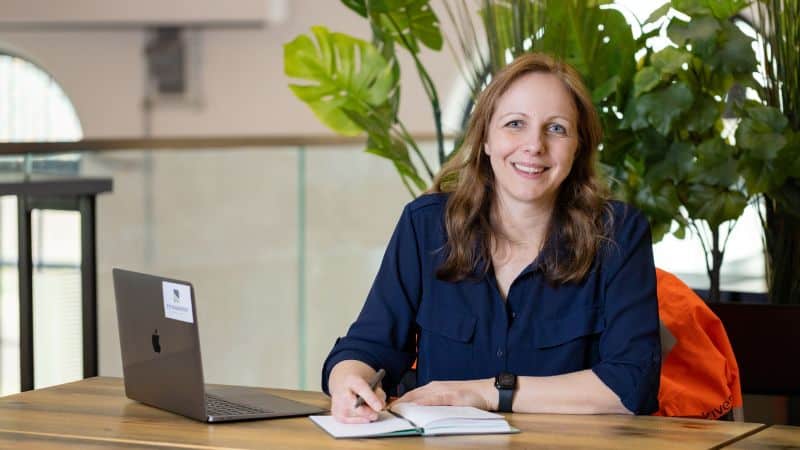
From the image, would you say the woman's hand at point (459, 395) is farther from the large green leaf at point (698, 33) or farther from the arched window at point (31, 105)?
the arched window at point (31, 105)

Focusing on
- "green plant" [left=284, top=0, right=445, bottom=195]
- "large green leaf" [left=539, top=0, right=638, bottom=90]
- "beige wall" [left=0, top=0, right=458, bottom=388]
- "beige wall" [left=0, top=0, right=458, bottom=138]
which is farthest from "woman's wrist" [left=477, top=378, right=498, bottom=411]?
"beige wall" [left=0, top=0, right=458, bottom=138]

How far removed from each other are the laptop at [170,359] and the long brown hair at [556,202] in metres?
0.45

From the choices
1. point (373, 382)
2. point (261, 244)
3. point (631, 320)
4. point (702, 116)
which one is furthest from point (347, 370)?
point (261, 244)

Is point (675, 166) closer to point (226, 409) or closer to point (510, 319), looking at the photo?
point (510, 319)

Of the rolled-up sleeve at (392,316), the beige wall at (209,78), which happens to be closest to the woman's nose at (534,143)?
the rolled-up sleeve at (392,316)

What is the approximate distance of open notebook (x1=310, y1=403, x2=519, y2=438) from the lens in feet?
6.06

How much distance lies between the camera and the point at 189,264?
560 cm

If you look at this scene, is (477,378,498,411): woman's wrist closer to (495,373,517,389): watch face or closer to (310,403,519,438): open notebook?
(495,373,517,389): watch face

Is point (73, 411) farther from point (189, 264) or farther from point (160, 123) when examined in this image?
point (160, 123)

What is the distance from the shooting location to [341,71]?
3.84 metres

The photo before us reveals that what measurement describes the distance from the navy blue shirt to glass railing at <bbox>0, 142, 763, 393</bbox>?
10.1ft

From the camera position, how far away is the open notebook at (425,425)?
1848 mm

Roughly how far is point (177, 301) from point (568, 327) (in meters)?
0.69

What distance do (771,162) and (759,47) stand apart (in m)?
0.40
